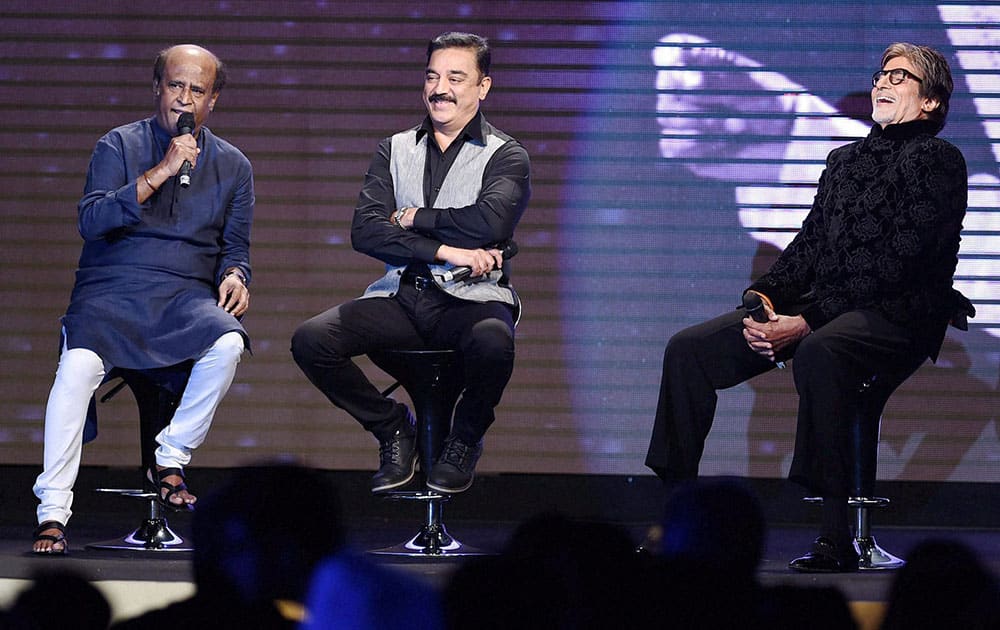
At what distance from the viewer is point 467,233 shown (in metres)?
3.79

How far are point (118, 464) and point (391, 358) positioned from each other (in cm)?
192

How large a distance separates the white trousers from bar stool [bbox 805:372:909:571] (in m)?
1.74

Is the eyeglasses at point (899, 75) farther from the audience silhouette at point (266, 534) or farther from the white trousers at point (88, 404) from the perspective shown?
the audience silhouette at point (266, 534)

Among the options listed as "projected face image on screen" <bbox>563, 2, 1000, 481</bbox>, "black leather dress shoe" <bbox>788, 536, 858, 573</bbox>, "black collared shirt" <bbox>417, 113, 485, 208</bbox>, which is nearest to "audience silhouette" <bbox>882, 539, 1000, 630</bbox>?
"black leather dress shoe" <bbox>788, 536, 858, 573</bbox>

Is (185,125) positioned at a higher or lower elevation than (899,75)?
lower

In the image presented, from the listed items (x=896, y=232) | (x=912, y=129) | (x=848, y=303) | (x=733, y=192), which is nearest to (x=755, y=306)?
(x=848, y=303)

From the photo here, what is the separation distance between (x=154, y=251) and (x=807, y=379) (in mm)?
1948

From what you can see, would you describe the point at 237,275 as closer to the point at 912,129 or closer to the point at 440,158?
the point at 440,158

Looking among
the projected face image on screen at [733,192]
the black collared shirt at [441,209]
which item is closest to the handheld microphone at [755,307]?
the black collared shirt at [441,209]

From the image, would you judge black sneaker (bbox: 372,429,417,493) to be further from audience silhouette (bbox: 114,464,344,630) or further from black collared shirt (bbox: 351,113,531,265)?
audience silhouette (bbox: 114,464,344,630)

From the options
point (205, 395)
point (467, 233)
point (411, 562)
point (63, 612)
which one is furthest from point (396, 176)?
point (63, 612)

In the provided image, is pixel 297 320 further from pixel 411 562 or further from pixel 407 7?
pixel 411 562

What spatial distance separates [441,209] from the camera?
384cm

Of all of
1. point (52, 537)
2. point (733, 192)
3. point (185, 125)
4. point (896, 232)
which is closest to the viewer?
point (52, 537)
